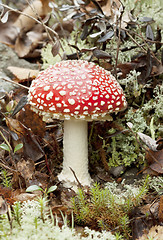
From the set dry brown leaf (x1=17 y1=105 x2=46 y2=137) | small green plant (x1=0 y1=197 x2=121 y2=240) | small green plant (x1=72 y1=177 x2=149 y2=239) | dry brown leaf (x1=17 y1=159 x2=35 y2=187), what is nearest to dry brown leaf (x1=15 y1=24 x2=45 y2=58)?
dry brown leaf (x1=17 y1=105 x2=46 y2=137)

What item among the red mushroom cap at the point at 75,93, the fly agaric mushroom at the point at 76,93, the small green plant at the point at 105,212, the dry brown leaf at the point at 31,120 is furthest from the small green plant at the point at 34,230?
the dry brown leaf at the point at 31,120

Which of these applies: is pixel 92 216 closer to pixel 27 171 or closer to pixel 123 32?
pixel 27 171

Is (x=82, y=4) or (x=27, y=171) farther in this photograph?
(x=82, y=4)

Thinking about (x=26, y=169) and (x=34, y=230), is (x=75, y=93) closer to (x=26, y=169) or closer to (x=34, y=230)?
(x=26, y=169)

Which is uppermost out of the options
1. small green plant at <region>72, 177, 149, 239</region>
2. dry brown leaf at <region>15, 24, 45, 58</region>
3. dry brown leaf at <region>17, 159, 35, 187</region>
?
dry brown leaf at <region>15, 24, 45, 58</region>

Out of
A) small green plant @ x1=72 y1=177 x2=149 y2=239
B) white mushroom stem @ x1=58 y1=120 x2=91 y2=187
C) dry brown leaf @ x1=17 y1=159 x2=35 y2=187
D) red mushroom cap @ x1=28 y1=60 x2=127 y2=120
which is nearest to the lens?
small green plant @ x1=72 y1=177 x2=149 y2=239

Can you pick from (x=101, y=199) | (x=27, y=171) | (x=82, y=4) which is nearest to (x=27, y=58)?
(x=82, y=4)

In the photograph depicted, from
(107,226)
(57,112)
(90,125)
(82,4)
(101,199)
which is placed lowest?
(107,226)

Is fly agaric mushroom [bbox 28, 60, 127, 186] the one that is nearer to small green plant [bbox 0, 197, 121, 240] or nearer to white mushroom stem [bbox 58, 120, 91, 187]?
white mushroom stem [bbox 58, 120, 91, 187]
